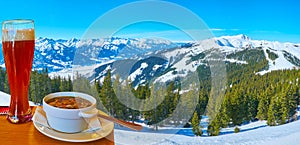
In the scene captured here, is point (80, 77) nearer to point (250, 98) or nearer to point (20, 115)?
point (20, 115)

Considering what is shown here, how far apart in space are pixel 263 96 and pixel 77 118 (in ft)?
2.54

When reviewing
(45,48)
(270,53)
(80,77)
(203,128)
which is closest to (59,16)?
(45,48)

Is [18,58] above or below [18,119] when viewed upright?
above

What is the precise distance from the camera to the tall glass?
0.79 meters

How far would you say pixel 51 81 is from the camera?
131 cm

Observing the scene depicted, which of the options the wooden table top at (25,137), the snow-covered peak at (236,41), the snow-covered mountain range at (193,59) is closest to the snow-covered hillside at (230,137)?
the snow-covered mountain range at (193,59)

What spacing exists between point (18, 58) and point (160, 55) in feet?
1.84

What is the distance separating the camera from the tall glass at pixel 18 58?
79cm

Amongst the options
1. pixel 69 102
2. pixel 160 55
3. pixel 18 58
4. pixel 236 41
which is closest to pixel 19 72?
pixel 18 58

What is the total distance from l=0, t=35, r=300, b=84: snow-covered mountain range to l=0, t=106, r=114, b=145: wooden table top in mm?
410

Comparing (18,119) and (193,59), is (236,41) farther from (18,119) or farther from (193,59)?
(18,119)

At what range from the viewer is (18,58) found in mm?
799

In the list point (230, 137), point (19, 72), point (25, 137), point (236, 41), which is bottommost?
point (230, 137)

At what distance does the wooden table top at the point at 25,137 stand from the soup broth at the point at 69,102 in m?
0.09
